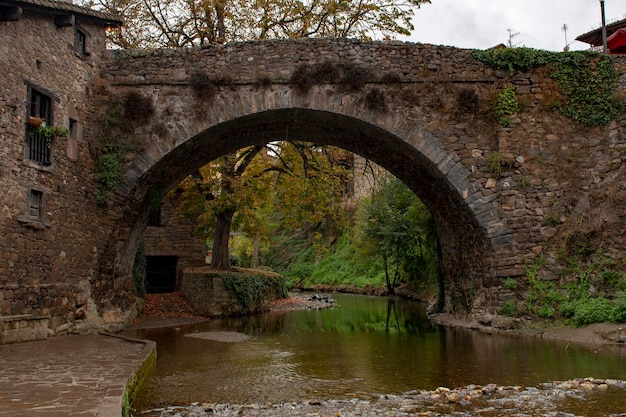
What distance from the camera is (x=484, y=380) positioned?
7.18m

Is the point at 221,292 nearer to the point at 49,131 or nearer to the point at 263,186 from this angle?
the point at 263,186

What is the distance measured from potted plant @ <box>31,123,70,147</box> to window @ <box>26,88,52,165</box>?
32 mm

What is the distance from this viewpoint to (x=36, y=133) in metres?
10.3

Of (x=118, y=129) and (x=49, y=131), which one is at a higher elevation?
(x=118, y=129)

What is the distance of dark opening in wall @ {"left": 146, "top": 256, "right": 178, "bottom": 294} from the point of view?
22797 millimetres

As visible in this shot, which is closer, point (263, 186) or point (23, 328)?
point (23, 328)

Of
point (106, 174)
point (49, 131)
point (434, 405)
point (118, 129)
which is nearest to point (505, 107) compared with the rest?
point (118, 129)

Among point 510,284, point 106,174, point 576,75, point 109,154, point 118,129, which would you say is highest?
point 576,75

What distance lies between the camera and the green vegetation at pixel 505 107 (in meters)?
12.4

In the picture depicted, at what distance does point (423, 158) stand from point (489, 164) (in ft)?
4.41

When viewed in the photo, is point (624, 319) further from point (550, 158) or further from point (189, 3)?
point (189, 3)

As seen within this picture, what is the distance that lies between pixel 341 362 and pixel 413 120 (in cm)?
570

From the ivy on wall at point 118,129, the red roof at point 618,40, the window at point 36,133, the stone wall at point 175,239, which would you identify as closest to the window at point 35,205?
the window at point 36,133

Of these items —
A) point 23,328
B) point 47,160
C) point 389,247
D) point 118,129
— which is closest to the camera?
point 23,328
